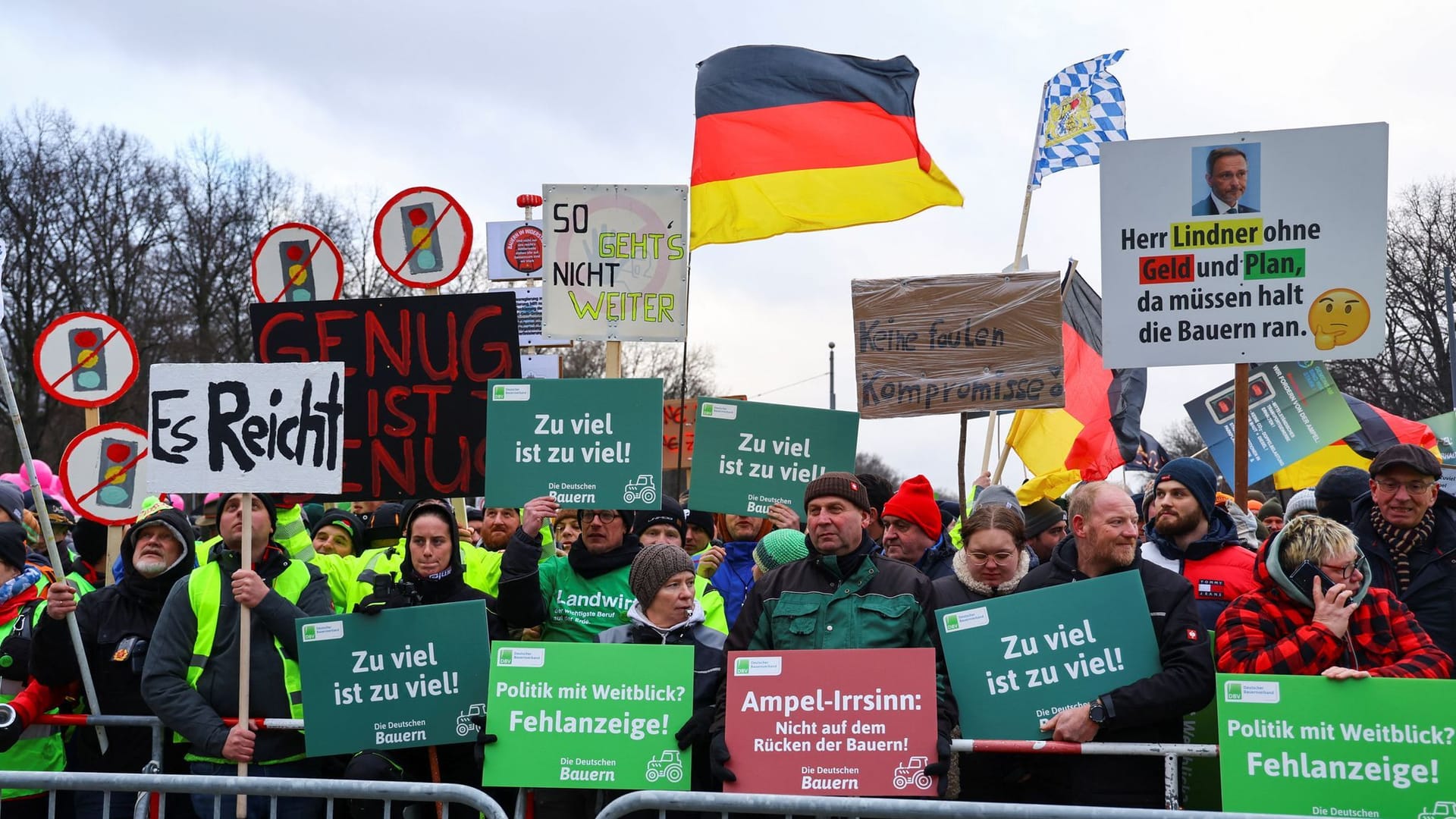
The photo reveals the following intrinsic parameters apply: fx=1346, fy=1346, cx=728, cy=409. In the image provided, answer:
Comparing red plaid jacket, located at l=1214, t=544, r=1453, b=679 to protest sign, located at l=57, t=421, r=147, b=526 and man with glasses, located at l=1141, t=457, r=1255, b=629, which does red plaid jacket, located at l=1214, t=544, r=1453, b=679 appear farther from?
protest sign, located at l=57, t=421, r=147, b=526

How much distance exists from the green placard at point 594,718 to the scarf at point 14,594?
2.58 metres

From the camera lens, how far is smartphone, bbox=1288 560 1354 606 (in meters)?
4.73

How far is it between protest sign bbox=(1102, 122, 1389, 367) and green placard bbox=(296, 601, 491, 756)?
340cm

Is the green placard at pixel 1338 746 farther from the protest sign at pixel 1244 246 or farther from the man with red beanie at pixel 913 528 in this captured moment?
the protest sign at pixel 1244 246

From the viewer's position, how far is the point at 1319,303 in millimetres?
6594

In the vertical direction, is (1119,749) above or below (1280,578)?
below

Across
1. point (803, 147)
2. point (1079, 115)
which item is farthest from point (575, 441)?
point (1079, 115)

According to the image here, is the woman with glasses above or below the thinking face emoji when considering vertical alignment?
below

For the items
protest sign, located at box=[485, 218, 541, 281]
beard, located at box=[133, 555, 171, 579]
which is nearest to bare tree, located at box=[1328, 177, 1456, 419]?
protest sign, located at box=[485, 218, 541, 281]

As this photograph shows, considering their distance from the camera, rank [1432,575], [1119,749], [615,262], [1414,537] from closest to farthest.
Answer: [1119,749] → [1432,575] → [1414,537] → [615,262]

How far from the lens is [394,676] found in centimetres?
556

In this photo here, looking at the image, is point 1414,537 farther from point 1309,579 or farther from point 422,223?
point 422,223

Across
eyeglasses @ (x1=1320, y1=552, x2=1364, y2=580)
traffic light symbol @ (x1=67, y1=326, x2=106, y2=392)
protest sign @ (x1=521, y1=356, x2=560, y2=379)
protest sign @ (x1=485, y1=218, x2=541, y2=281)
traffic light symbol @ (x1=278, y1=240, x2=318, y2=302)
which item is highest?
protest sign @ (x1=485, y1=218, x2=541, y2=281)

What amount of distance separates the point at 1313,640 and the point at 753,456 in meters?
3.01
